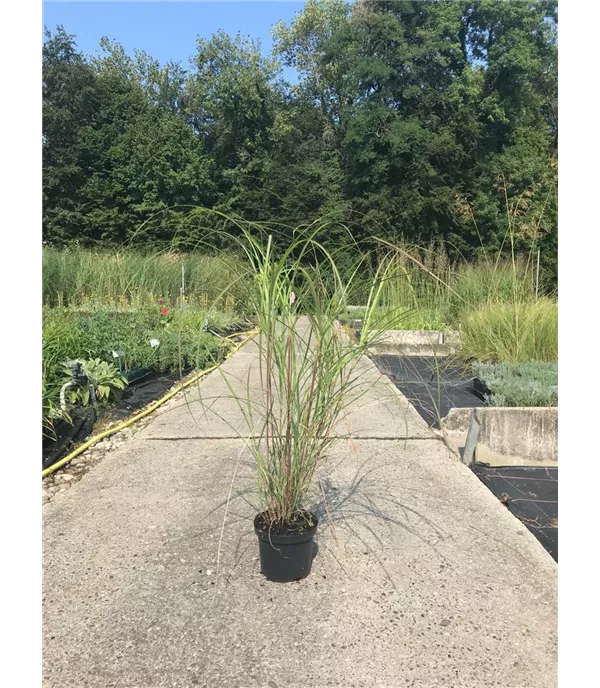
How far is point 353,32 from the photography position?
70.0 ft

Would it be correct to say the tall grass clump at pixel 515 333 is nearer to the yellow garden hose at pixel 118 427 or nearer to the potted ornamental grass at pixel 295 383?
the yellow garden hose at pixel 118 427

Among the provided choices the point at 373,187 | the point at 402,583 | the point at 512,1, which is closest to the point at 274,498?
the point at 402,583

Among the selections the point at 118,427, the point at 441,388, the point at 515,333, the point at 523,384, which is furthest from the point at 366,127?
the point at 118,427

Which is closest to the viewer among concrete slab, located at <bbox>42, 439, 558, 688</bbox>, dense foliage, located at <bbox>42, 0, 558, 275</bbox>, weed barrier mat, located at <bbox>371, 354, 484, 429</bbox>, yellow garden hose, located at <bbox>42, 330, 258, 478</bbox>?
concrete slab, located at <bbox>42, 439, 558, 688</bbox>

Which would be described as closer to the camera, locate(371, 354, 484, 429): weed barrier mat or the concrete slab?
the concrete slab

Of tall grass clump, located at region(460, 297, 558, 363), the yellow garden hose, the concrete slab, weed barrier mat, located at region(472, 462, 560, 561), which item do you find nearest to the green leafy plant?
the yellow garden hose

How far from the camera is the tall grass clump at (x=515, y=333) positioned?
5.13 meters

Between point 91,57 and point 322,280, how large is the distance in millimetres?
34819

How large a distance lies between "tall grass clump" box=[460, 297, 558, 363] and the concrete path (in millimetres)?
2818

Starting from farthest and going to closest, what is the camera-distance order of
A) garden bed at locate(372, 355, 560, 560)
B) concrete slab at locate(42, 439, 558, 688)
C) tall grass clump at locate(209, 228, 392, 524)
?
garden bed at locate(372, 355, 560, 560), tall grass clump at locate(209, 228, 392, 524), concrete slab at locate(42, 439, 558, 688)

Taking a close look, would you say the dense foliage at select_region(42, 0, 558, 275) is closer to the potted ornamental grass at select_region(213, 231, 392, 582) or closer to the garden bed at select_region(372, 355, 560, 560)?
the garden bed at select_region(372, 355, 560, 560)

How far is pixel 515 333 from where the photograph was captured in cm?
524

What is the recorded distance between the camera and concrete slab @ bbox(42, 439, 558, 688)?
1413mm

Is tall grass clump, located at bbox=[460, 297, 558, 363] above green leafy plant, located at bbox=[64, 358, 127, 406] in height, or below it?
above
